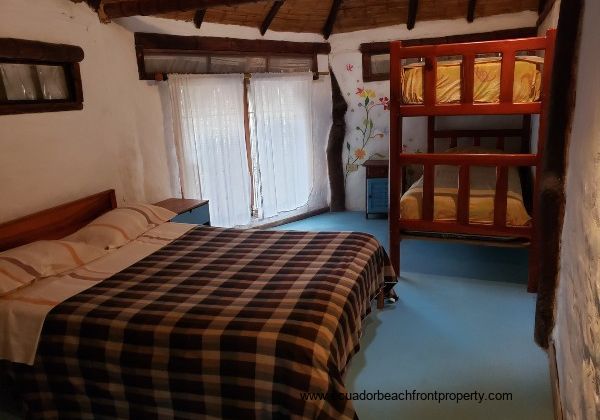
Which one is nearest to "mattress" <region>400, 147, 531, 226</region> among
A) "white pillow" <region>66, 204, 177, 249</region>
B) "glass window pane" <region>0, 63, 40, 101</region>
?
"white pillow" <region>66, 204, 177, 249</region>

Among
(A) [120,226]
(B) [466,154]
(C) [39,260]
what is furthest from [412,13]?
(C) [39,260]

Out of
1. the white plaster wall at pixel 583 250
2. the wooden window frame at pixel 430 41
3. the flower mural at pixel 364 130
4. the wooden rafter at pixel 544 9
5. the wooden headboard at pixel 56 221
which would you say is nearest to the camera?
the white plaster wall at pixel 583 250

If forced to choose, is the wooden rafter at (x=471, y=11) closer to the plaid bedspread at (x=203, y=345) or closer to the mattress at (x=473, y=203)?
the mattress at (x=473, y=203)

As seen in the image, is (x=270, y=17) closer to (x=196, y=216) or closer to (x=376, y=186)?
(x=376, y=186)

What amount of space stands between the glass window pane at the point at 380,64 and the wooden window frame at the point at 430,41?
32 millimetres

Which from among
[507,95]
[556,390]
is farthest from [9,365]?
[507,95]

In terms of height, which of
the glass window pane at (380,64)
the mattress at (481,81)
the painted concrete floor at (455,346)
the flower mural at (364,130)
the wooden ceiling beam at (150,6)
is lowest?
the painted concrete floor at (455,346)

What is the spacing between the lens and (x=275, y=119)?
4809 millimetres

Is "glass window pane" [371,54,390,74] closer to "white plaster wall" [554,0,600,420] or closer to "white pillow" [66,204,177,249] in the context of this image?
"white pillow" [66,204,177,249]

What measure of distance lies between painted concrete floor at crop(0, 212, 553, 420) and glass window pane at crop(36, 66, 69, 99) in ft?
5.95

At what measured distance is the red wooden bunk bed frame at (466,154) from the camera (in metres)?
2.89

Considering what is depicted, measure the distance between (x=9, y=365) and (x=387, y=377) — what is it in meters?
1.79

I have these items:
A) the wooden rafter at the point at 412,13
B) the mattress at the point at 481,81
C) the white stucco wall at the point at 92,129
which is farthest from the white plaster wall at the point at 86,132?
the wooden rafter at the point at 412,13

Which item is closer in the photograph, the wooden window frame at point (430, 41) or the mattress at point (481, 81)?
the mattress at point (481, 81)
